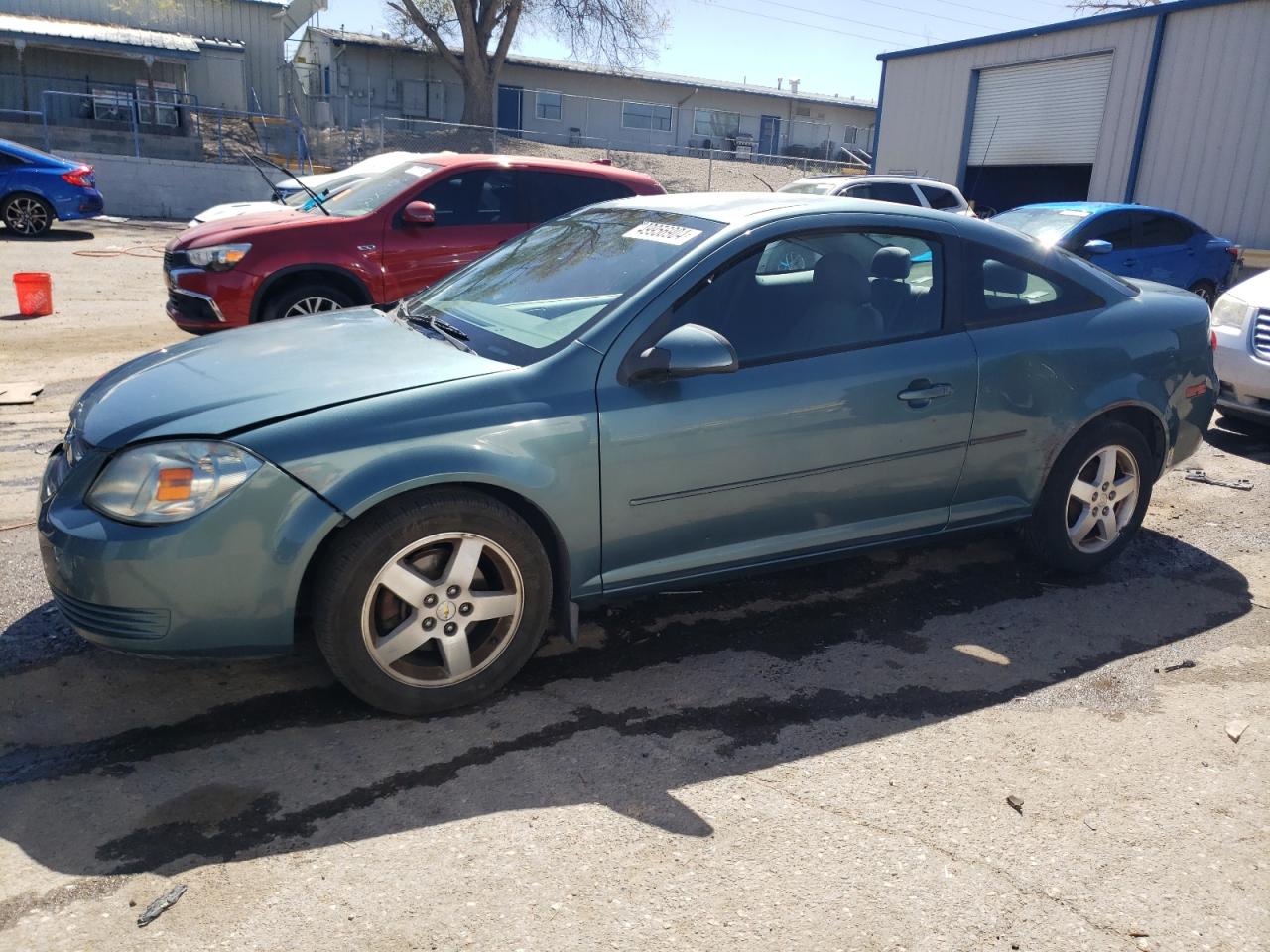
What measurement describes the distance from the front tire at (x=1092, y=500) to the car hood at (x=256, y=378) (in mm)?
2572

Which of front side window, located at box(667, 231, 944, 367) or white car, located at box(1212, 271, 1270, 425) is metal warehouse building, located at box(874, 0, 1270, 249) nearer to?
white car, located at box(1212, 271, 1270, 425)

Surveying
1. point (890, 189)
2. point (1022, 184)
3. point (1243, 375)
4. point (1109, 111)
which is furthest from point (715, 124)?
point (1243, 375)

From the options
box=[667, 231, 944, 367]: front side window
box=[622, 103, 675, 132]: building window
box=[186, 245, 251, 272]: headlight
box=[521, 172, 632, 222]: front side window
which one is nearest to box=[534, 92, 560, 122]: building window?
box=[622, 103, 675, 132]: building window

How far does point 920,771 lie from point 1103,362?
2.21 metres

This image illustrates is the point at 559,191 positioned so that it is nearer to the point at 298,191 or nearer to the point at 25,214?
the point at 298,191

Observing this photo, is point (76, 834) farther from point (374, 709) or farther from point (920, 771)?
point (920, 771)

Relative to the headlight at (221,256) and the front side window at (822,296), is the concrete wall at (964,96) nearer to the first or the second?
the headlight at (221,256)

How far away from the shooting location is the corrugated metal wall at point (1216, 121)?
623 inches

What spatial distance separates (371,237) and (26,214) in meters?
11.9

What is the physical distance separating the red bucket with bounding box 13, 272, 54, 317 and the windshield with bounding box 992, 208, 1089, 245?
9824mm

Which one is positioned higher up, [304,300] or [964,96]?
[964,96]

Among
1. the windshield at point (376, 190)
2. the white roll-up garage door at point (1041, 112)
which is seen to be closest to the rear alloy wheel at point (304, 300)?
the windshield at point (376, 190)

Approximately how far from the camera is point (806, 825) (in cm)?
283

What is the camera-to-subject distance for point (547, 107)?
3978cm
